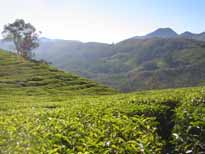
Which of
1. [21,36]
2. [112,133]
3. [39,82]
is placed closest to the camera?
[112,133]

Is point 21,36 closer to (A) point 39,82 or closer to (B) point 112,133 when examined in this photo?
(A) point 39,82

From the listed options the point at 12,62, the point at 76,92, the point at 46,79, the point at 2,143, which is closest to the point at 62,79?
the point at 46,79

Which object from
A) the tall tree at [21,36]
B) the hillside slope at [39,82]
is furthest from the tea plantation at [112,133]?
the tall tree at [21,36]

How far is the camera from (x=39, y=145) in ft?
30.2

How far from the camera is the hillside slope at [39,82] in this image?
68250 millimetres

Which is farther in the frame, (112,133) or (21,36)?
(21,36)

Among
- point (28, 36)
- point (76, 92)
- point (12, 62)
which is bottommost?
point (76, 92)

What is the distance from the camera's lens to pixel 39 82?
252 feet

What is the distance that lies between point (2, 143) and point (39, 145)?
5.99 ft

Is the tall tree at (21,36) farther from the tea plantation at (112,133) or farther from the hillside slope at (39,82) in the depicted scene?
the tea plantation at (112,133)

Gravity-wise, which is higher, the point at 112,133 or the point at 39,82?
the point at 112,133

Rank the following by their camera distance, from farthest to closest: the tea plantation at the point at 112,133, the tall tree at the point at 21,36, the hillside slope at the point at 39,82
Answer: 1. the tall tree at the point at 21,36
2. the hillside slope at the point at 39,82
3. the tea plantation at the point at 112,133

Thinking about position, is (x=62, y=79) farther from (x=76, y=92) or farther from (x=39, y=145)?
(x=39, y=145)

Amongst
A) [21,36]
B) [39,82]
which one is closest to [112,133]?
[39,82]
